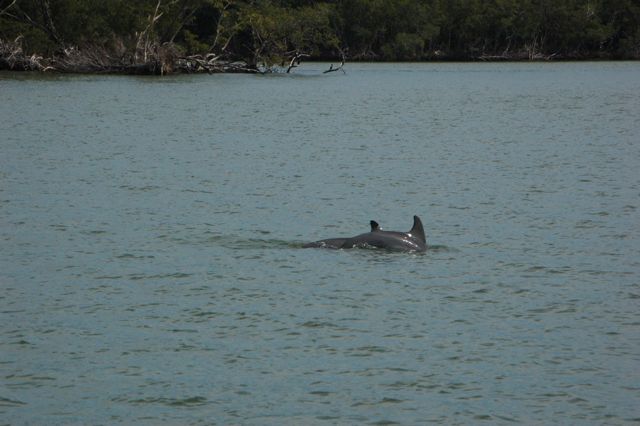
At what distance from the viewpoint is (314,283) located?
53.1ft

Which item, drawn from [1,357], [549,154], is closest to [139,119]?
[549,154]

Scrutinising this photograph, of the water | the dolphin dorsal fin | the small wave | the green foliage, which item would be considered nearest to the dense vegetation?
the green foliage

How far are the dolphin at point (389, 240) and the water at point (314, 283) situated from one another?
32cm

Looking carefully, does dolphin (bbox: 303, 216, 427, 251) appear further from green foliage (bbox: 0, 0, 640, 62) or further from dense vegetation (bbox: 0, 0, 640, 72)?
green foliage (bbox: 0, 0, 640, 62)

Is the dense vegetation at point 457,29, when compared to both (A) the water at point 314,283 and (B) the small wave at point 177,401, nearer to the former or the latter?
(A) the water at point 314,283

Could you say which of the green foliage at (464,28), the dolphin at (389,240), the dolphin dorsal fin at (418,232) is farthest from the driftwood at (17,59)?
the dolphin dorsal fin at (418,232)

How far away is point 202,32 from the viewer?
10319 cm

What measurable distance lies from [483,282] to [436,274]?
739mm

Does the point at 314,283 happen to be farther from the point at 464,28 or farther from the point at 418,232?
the point at 464,28

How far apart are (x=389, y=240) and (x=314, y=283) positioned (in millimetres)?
2255

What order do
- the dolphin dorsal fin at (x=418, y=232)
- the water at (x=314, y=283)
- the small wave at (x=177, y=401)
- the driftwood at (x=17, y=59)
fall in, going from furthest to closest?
1. the driftwood at (x=17, y=59)
2. the dolphin dorsal fin at (x=418, y=232)
3. the water at (x=314, y=283)
4. the small wave at (x=177, y=401)

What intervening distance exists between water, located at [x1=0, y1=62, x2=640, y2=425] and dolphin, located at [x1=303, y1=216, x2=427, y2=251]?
12.8 inches

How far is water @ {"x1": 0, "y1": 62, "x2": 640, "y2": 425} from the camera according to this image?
1146cm

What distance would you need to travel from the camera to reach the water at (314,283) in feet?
37.6
